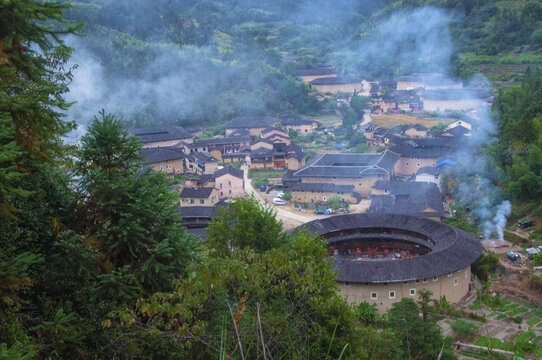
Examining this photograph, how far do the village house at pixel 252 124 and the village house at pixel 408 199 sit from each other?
10.2 m

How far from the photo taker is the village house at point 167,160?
16875 mm

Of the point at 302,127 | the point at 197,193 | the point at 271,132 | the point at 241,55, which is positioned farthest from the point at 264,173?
the point at 241,55

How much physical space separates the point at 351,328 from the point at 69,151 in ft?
11.1

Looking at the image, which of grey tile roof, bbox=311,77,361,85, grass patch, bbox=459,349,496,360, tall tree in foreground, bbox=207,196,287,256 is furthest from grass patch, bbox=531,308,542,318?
grey tile roof, bbox=311,77,361,85

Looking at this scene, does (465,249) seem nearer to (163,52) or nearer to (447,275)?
(447,275)

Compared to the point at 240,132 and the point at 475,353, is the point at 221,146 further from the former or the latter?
the point at 475,353

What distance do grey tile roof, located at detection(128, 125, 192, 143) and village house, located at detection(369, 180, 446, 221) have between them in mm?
11255

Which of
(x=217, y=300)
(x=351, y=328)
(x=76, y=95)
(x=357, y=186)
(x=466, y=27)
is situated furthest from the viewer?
(x=466, y=27)

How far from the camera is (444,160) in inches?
589

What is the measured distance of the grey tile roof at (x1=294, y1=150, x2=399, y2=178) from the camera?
14.6 meters

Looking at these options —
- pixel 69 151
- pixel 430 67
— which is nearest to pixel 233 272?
pixel 69 151

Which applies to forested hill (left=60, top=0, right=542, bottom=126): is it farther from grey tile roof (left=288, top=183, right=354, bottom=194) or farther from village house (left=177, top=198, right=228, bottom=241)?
village house (left=177, top=198, right=228, bottom=241)

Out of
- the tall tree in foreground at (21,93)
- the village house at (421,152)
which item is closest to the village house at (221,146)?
the village house at (421,152)

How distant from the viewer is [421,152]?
15.9 metres
